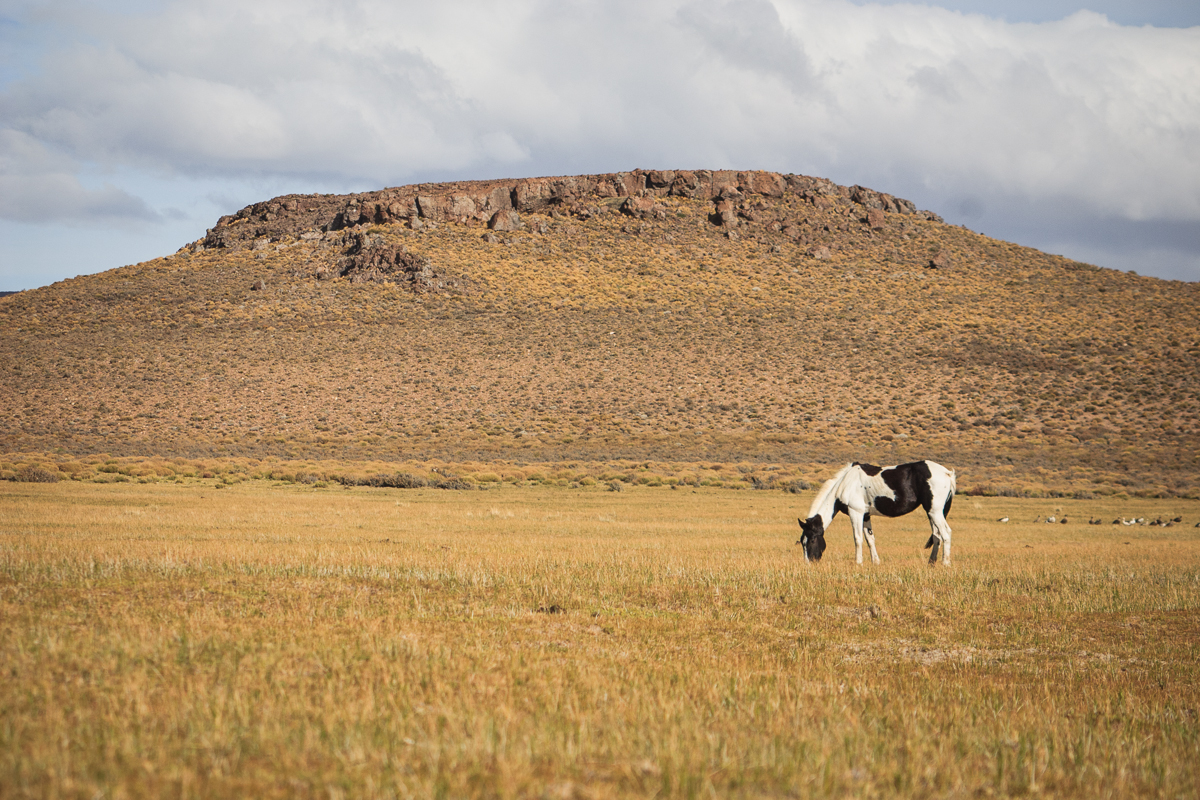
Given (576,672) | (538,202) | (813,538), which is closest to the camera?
(576,672)

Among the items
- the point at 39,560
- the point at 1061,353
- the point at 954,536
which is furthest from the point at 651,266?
the point at 39,560

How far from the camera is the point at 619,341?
240 feet

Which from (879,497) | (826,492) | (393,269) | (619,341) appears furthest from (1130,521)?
(393,269)

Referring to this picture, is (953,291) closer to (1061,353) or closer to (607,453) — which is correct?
(1061,353)

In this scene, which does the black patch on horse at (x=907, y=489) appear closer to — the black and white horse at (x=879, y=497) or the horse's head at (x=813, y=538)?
the black and white horse at (x=879, y=497)

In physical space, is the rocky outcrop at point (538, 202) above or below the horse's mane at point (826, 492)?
above

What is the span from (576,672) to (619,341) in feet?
218

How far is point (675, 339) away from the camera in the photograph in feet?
240

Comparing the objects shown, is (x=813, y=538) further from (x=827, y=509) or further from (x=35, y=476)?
(x=35, y=476)

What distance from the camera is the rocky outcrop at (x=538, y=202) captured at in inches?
3819

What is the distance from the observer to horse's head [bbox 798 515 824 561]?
17.1 metres

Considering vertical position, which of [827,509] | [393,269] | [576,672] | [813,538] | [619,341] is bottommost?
[813,538]

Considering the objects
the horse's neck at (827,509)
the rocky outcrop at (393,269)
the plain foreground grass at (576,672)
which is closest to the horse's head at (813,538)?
the horse's neck at (827,509)

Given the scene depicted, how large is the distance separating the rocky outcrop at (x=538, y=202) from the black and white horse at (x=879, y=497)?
271 ft
